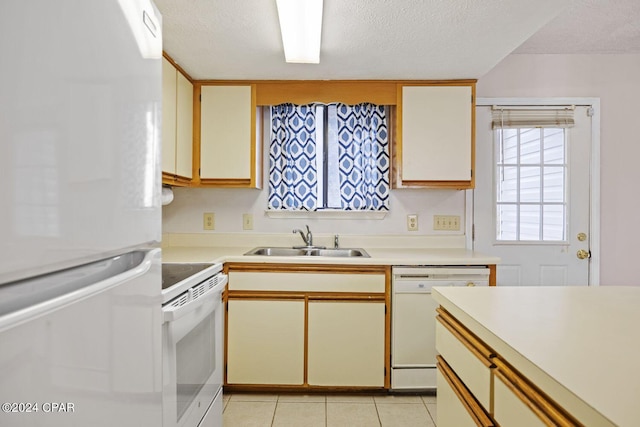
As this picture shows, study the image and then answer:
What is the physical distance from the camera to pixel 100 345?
660mm

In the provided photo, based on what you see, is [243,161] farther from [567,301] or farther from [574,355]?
[574,355]

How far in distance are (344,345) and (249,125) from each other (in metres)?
1.59

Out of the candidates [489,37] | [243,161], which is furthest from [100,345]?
[489,37]

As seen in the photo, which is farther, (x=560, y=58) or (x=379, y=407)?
(x=560, y=58)

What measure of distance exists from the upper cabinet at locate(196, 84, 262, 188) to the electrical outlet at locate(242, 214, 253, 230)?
37cm

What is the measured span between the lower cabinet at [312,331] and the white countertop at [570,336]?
1023 mm

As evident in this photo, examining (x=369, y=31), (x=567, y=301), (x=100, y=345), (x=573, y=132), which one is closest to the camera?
(x=100, y=345)

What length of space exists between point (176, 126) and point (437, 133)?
172 cm

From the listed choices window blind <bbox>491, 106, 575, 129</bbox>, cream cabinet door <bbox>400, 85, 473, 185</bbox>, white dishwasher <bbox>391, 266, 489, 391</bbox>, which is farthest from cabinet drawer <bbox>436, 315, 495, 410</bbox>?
window blind <bbox>491, 106, 575, 129</bbox>

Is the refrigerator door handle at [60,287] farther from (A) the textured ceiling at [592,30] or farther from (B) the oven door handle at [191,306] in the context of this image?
(A) the textured ceiling at [592,30]

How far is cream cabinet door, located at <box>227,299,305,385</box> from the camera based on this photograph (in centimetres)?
222

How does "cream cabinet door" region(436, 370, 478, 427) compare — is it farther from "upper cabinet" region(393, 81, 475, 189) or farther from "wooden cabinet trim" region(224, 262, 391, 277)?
"upper cabinet" region(393, 81, 475, 189)

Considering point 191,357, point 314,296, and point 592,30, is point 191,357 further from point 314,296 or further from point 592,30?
point 592,30

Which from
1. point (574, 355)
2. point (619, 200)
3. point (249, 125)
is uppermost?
point (249, 125)
